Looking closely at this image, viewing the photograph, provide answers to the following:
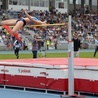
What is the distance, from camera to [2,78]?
41.5 ft

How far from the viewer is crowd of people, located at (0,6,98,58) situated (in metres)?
37.5

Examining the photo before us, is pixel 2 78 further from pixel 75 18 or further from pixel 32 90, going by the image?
pixel 75 18

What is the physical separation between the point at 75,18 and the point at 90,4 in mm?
14394

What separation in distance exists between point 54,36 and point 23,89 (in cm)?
2716

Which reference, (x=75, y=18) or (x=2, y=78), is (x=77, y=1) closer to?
(x=75, y=18)

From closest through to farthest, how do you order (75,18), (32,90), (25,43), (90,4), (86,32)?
(32,90) < (25,43) < (86,32) < (75,18) < (90,4)

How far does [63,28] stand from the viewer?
39.7 m

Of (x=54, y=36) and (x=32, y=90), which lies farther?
(x=54, y=36)

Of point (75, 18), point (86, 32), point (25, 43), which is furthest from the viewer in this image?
point (75, 18)

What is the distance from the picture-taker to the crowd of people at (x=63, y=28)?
37469mm

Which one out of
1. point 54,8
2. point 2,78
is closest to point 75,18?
point 54,8

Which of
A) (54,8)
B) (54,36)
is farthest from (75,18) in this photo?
(54,36)

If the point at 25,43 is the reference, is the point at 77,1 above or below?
above

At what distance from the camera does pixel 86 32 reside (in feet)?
146
